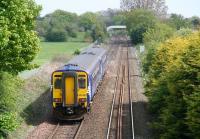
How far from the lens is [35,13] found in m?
24.8

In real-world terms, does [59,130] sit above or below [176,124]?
below

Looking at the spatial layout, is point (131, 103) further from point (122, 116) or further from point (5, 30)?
point (5, 30)

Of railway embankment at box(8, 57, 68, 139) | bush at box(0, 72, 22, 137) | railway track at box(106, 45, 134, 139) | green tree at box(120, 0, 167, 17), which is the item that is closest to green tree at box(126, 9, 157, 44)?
green tree at box(120, 0, 167, 17)

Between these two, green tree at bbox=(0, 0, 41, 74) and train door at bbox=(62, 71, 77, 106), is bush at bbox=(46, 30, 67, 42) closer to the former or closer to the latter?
train door at bbox=(62, 71, 77, 106)

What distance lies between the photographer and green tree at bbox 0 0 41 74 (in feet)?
66.8

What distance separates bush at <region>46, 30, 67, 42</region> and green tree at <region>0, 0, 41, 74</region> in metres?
102

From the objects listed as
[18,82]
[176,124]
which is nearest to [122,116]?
[18,82]

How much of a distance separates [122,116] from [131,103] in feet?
12.9

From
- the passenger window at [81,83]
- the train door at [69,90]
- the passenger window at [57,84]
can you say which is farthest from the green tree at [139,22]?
the passenger window at [57,84]

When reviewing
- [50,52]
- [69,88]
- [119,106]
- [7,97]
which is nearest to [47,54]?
[50,52]

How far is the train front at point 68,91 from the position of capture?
25266 mm

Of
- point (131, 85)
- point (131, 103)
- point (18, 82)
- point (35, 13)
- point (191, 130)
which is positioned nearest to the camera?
point (191, 130)

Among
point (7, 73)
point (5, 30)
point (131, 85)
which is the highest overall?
point (5, 30)

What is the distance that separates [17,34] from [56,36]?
106055 mm
